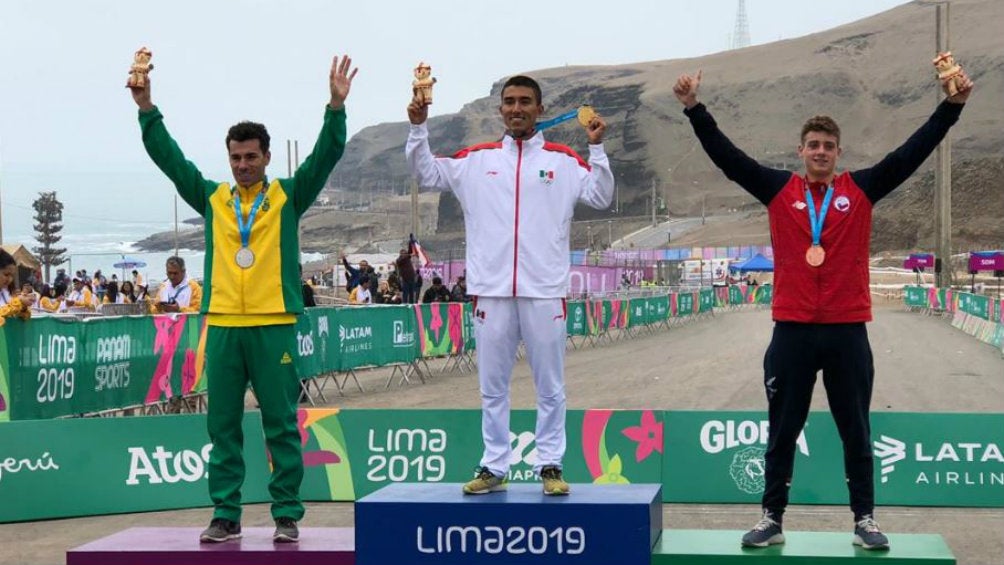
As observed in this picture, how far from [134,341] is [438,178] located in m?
9.47

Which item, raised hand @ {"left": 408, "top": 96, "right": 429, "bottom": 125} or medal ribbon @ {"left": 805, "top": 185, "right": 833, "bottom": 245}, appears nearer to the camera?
medal ribbon @ {"left": 805, "top": 185, "right": 833, "bottom": 245}

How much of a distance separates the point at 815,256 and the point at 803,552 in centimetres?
141

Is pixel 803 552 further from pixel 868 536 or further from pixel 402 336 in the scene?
pixel 402 336

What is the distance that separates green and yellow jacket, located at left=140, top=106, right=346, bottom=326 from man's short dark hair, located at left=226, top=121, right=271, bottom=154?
0.74 feet

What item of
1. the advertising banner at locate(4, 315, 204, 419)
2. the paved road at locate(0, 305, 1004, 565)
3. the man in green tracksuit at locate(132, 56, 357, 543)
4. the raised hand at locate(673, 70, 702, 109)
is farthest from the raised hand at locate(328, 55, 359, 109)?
A: the advertising banner at locate(4, 315, 204, 419)

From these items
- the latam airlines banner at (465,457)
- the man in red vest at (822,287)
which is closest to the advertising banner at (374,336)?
the latam airlines banner at (465,457)

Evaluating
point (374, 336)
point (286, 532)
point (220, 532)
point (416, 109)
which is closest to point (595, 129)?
point (416, 109)

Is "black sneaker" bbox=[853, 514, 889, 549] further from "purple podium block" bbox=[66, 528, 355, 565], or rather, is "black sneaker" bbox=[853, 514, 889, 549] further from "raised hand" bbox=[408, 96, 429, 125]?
"raised hand" bbox=[408, 96, 429, 125]

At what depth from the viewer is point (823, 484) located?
11.6 metres

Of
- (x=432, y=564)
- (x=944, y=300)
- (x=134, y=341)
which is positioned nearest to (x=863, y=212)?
(x=432, y=564)

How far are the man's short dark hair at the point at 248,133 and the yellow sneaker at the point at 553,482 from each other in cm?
228

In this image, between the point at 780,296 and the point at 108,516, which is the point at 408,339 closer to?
the point at 108,516

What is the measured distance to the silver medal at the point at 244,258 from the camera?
780 centimetres

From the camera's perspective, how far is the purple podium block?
726cm
